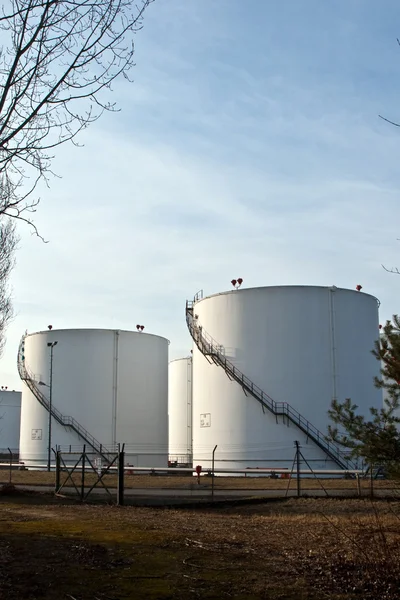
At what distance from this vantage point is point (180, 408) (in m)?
62.3

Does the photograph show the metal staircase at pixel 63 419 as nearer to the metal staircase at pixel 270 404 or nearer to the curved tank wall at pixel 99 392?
the curved tank wall at pixel 99 392

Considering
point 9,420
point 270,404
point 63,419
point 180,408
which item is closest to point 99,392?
point 63,419

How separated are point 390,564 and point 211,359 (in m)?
31.9

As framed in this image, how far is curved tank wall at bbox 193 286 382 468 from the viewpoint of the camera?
37781 mm

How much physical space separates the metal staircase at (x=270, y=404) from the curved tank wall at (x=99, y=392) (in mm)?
10721

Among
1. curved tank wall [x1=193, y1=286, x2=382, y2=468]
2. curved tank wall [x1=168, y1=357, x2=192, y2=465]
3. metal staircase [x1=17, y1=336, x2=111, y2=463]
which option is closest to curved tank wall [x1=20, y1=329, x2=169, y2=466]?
metal staircase [x1=17, y1=336, x2=111, y2=463]

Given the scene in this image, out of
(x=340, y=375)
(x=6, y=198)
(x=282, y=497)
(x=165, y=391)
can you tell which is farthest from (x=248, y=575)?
(x=165, y=391)

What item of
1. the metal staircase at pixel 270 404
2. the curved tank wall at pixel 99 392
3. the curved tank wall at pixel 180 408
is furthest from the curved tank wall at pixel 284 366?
the curved tank wall at pixel 180 408

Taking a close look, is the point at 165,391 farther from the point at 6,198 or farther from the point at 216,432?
the point at 6,198

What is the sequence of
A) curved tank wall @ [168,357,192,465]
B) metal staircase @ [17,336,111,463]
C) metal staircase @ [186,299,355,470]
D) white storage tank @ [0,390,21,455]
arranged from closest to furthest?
metal staircase @ [186,299,355,470] < metal staircase @ [17,336,111,463] < curved tank wall @ [168,357,192,465] < white storage tank @ [0,390,21,455]

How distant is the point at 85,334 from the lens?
5006 centimetres

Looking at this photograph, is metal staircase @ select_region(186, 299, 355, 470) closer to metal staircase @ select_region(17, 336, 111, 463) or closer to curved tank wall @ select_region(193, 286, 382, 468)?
curved tank wall @ select_region(193, 286, 382, 468)

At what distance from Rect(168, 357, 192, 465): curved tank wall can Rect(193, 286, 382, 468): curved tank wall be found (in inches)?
794

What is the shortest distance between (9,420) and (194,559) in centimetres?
7612
